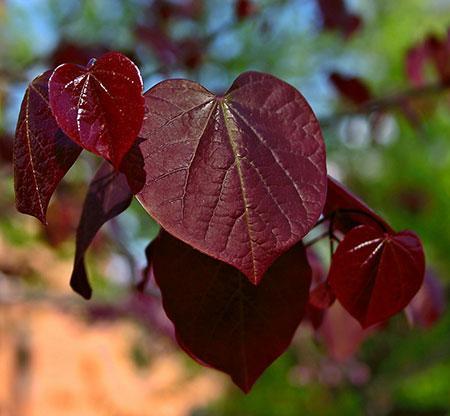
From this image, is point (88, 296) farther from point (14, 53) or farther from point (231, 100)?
point (14, 53)

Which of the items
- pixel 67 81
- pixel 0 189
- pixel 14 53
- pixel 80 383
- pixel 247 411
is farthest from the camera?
pixel 80 383

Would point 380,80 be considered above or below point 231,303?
below

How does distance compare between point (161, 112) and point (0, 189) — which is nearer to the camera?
point (161, 112)

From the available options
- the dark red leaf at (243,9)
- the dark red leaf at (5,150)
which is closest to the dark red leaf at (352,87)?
the dark red leaf at (243,9)

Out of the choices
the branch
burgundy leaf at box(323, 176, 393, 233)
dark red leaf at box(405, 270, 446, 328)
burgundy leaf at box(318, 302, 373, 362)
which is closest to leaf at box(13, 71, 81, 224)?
burgundy leaf at box(323, 176, 393, 233)

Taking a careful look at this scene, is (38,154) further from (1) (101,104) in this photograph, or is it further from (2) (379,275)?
(2) (379,275)

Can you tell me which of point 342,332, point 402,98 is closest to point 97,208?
point 342,332

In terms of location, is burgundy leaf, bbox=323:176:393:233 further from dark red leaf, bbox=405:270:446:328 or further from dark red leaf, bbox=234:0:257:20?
dark red leaf, bbox=234:0:257:20

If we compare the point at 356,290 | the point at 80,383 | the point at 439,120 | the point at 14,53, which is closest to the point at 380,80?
the point at 439,120
